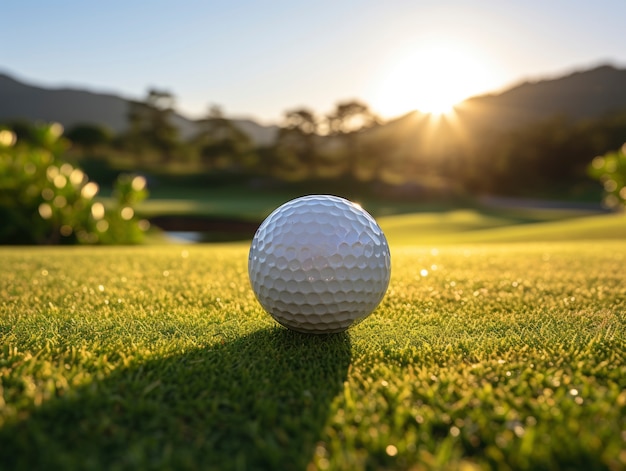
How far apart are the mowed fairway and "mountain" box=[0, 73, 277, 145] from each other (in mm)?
155133

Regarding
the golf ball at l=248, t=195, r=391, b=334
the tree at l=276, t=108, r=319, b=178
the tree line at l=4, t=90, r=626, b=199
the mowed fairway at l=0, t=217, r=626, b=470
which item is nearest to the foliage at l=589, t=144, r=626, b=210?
the mowed fairway at l=0, t=217, r=626, b=470

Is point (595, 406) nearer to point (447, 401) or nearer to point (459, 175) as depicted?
point (447, 401)

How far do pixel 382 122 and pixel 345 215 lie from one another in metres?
56.5

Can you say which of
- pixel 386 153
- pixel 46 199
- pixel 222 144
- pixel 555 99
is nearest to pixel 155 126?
pixel 222 144

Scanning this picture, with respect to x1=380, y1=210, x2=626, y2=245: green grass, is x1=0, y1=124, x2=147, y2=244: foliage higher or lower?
higher

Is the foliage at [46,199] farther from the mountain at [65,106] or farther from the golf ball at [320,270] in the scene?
the mountain at [65,106]

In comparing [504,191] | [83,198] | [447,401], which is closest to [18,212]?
[83,198]

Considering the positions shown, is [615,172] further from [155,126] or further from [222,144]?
[155,126]

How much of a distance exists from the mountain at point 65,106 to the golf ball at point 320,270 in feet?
509

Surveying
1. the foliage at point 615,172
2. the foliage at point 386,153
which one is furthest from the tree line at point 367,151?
the foliage at point 615,172

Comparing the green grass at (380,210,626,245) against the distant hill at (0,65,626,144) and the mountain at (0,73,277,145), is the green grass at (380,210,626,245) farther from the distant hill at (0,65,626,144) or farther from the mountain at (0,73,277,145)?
the mountain at (0,73,277,145)

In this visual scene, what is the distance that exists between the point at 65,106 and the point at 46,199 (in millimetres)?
173118

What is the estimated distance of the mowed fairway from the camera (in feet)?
5.30

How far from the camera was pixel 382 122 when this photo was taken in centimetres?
5747
